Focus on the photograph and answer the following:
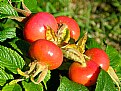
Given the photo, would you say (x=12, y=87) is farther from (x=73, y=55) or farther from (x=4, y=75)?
(x=73, y=55)

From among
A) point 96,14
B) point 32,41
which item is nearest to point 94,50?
point 32,41

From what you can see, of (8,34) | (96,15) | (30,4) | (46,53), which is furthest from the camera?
(96,15)

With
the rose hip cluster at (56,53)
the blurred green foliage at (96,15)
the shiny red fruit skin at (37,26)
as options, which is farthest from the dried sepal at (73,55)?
the blurred green foliage at (96,15)

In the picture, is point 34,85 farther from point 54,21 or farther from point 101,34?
point 101,34

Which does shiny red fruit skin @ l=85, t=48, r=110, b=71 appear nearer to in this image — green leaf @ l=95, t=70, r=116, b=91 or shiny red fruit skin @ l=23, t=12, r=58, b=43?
green leaf @ l=95, t=70, r=116, b=91

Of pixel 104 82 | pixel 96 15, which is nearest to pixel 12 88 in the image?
pixel 104 82

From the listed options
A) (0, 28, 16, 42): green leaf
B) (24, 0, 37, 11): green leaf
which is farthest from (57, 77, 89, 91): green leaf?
(24, 0, 37, 11): green leaf
